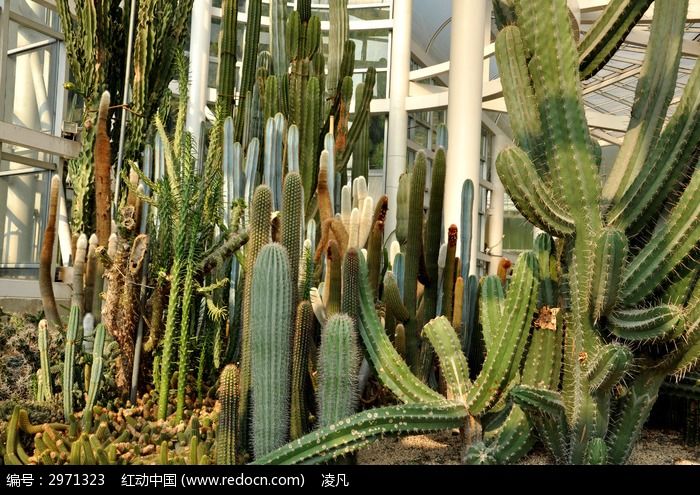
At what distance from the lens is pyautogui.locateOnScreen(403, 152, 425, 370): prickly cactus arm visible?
166 inches

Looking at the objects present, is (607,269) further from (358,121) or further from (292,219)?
(358,121)

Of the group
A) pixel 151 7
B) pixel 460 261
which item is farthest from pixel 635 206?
pixel 151 7

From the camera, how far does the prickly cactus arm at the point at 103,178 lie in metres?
5.11

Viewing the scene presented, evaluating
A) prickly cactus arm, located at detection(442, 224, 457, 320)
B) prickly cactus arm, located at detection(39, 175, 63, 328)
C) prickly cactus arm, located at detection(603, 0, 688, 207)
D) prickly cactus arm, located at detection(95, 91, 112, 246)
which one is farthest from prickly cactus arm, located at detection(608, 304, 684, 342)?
prickly cactus arm, located at detection(39, 175, 63, 328)

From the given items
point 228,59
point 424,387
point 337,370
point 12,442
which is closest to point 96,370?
point 12,442

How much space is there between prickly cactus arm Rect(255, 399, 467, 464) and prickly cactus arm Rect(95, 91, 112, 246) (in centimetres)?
274

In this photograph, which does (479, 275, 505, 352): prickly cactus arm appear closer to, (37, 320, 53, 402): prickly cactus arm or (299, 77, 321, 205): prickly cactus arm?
(299, 77, 321, 205): prickly cactus arm

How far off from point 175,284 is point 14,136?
18.5 ft

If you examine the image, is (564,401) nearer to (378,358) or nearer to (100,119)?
(378,358)

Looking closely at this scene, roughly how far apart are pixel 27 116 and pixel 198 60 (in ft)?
11.9

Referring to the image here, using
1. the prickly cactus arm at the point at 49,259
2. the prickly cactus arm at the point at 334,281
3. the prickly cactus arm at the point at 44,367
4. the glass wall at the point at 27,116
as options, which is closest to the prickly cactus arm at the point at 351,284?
the prickly cactus arm at the point at 334,281

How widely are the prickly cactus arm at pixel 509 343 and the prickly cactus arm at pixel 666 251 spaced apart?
0.45 metres

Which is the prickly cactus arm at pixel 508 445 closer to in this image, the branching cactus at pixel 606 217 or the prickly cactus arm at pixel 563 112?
the branching cactus at pixel 606 217

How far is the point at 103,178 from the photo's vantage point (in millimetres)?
5184
